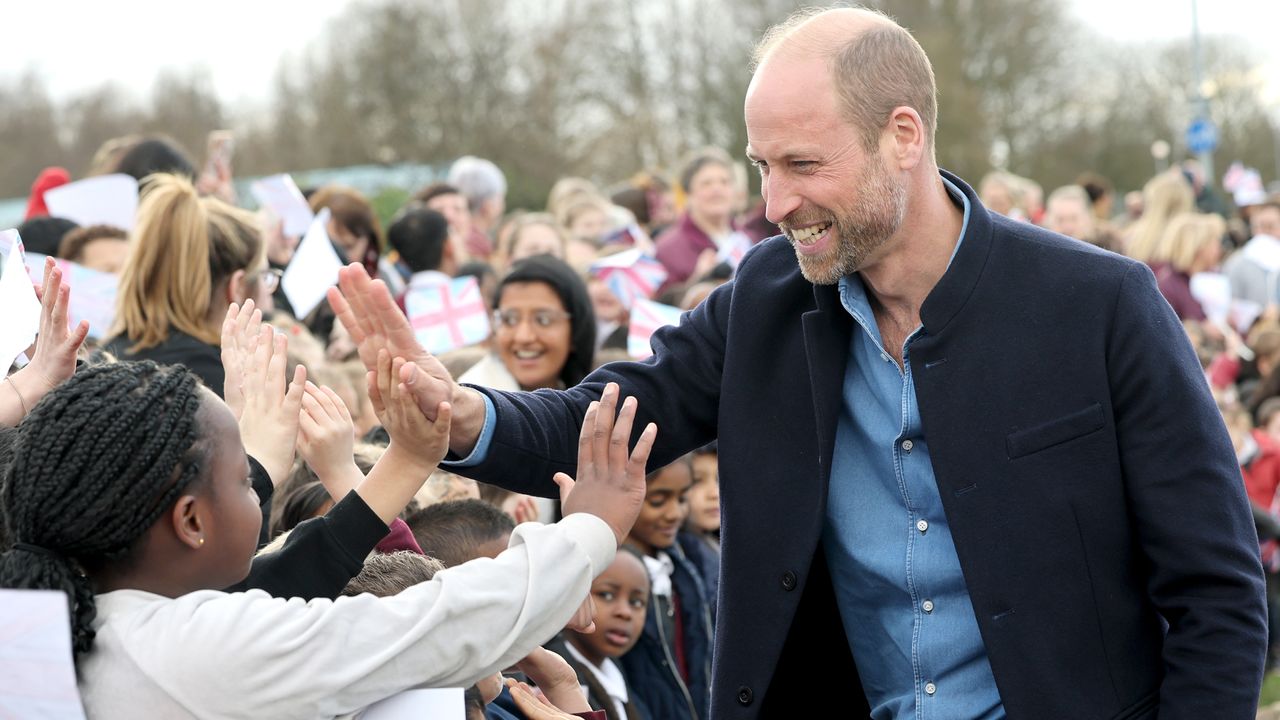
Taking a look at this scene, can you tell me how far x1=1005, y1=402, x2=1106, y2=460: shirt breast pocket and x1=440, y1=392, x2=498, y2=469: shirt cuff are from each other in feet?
3.31

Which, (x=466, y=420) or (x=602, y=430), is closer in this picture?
(x=602, y=430)

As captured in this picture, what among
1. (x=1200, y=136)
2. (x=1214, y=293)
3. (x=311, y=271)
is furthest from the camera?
(x=1200, y=136)

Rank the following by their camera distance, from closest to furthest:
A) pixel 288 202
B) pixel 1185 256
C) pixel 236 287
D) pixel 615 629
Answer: pixel 615 629 < pixel 236 287 < pixel 288 202 < pixel 1185 256

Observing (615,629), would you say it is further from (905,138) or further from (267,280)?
(905,138)

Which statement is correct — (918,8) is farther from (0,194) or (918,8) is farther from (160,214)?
(160,214)

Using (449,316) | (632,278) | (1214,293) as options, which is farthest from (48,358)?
(1214,293)

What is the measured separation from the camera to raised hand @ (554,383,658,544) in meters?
2.67

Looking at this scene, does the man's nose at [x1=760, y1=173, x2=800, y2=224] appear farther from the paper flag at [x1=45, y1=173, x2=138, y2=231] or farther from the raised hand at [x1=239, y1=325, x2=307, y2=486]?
the paper flag at [x1=45, y1=173, x2=138, y2=231]

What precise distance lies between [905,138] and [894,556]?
0.85 m

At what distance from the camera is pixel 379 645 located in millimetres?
2238

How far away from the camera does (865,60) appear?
10.2 feet

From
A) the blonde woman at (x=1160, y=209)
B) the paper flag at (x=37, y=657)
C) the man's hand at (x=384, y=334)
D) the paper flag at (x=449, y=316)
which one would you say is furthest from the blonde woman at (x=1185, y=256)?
the paper flag at (x=37, y=657)

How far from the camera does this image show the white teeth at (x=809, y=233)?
3.10 metres

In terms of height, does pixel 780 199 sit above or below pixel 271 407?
above
